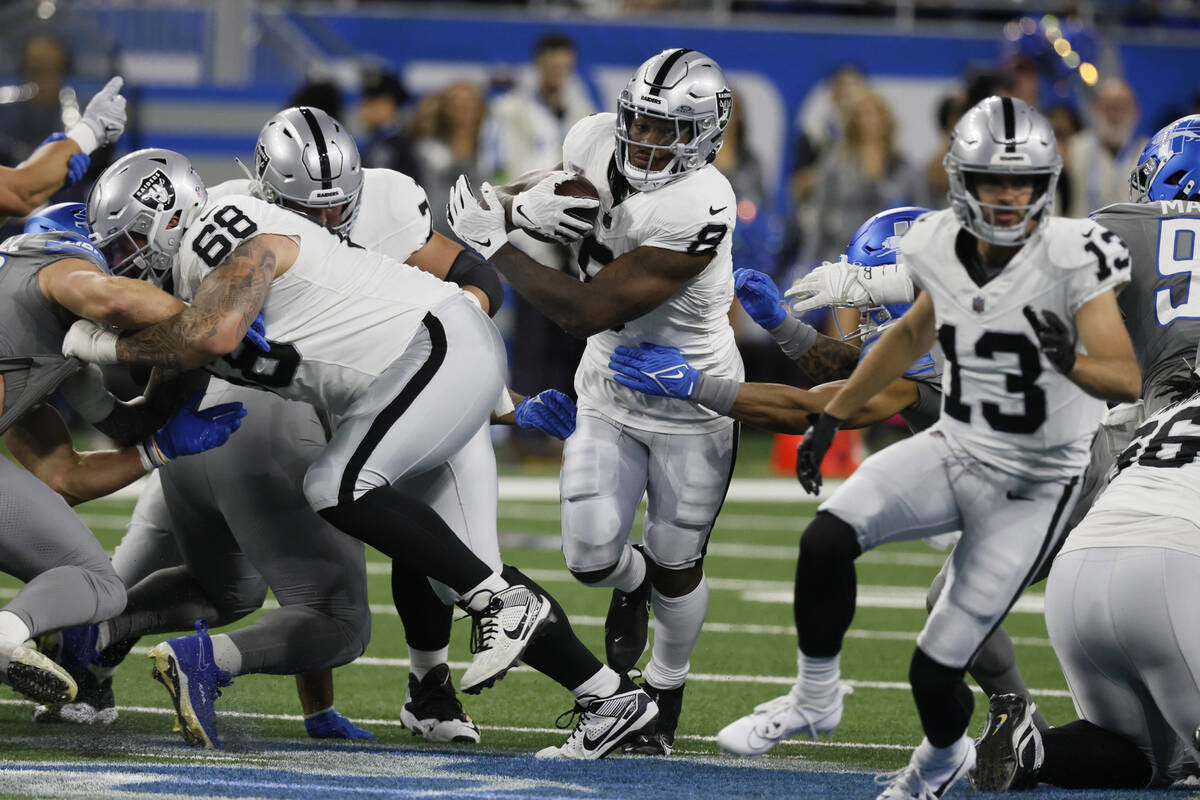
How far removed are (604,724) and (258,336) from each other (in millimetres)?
1238

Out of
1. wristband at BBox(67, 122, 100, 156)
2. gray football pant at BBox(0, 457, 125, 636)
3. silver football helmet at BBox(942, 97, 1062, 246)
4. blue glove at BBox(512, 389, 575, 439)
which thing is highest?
silver football helmet at BBox(942, 97, 1062, 246)

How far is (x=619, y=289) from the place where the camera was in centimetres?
457

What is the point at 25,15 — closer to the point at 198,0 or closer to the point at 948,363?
the point at 198,0

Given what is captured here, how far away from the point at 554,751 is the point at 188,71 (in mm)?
9286

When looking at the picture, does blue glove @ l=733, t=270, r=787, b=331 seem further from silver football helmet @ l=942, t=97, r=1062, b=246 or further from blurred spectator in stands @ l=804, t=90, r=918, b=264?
blurred spectator in stands @ l=804, t=90, r=918, b=264

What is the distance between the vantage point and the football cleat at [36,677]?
3869mm

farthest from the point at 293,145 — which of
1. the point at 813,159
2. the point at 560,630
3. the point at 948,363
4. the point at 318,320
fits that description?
the point at 813,159

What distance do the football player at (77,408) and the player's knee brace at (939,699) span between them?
5.79ft

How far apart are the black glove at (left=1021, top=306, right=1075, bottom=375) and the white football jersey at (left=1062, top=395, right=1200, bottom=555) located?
2.06 feet

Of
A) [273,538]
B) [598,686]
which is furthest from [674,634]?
Result: [273,538]

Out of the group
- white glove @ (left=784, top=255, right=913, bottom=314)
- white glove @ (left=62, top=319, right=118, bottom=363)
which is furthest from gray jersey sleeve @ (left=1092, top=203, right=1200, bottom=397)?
white glove @ (left=62, top=319, right=118, bottom=363)

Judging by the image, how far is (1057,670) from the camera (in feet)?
19.2

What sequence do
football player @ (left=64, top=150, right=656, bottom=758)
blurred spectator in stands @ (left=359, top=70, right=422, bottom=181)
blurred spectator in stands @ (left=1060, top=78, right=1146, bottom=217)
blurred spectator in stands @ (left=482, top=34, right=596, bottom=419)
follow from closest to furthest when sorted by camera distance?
football player @ (left=64, top=150, right=656, bottom=758) < blurred spectator in stands @ (left=1060, top=78, right=1146, bottom=217) < blurred spectator in stands @ (left=359, top=70, right=422, bottom=181) < blurred spectator in stands @ (left=482, top=34, right=596, bottom=419)

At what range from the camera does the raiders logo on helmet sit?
4.37 meters
